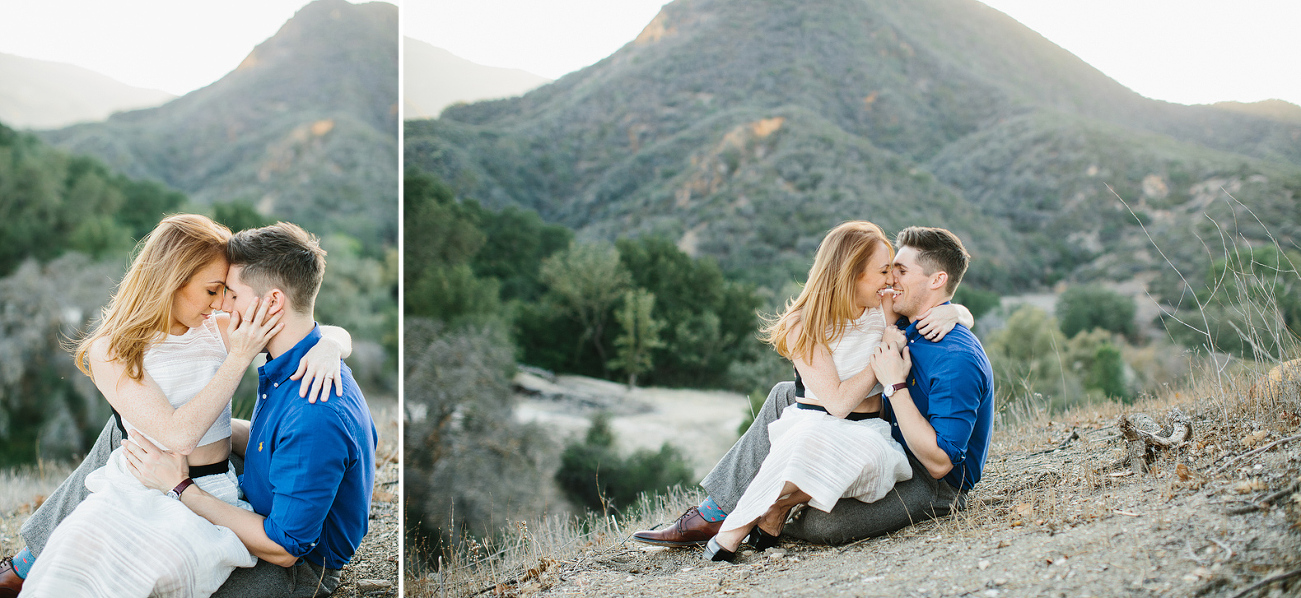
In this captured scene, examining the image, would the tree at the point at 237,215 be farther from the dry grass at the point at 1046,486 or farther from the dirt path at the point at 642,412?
the dry grass at the point at 1046,486

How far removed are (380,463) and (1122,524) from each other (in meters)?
3.58

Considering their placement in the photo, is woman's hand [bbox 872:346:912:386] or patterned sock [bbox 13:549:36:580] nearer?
patterned sock [bbox 13:549:36:580]

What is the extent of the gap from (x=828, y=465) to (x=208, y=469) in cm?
175

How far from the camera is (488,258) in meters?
27.3

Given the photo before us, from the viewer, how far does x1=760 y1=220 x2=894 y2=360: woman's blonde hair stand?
7.86 ft

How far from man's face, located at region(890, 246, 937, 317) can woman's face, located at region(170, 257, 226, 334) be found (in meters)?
2.03

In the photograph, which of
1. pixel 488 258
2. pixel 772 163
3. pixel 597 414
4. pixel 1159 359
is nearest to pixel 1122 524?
pixel 597 414

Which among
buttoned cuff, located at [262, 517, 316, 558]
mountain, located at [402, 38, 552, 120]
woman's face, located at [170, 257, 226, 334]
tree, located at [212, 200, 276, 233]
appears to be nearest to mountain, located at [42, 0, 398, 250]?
tree, located at [212, 200, 276, 233]

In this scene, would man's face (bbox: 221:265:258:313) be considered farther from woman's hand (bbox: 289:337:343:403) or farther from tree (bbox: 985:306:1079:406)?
tree (bbox: 985:306:1079:406)

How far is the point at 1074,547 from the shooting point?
1.91 metres

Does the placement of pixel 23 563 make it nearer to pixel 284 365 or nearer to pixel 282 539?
pixel 282 539

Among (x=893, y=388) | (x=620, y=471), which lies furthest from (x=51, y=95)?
(x=893, y=388)

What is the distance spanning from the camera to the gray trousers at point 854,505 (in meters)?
2.39

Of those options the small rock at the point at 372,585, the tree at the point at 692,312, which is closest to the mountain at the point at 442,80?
the tree at the point at 692,312
